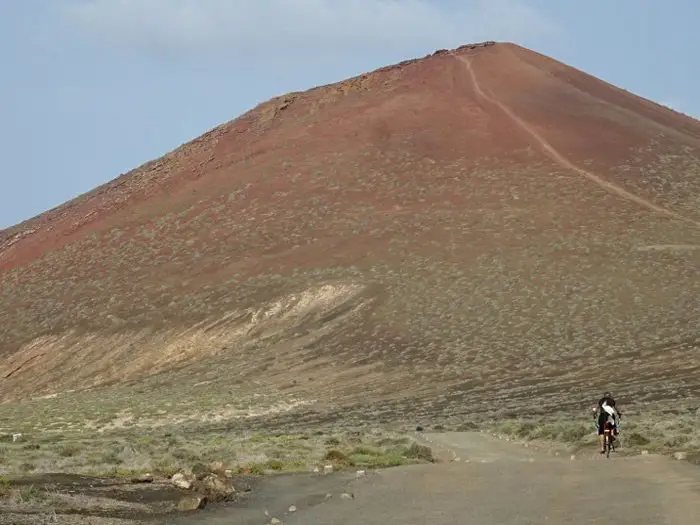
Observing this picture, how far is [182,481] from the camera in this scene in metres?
16.1

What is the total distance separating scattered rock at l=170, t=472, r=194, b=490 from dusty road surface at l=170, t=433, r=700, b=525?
106 cm

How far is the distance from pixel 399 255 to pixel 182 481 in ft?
129

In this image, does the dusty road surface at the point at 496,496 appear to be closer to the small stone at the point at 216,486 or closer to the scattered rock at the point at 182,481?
the small stone at the point at 216,486

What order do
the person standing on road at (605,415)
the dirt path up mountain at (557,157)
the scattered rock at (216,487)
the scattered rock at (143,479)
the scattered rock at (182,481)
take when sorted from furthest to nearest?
1. the dirt path up mountain at (557,157)
2. the person standing on road at (605,415)
3. the scattered rock at (143,479)
4. the scattered rock at (182,481)
5. the scattered rock at (216,487)

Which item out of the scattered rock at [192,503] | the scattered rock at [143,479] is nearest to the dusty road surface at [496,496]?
the scattered rock at [192,503]

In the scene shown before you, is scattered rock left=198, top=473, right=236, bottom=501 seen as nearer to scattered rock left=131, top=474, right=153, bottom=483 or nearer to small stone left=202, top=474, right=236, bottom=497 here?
small stone left=202, top=474, right=236, bottom=497

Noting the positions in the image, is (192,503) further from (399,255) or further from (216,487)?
(399,255)

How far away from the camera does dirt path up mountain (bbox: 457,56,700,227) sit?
58112 mm

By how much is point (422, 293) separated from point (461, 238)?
21.5 feet

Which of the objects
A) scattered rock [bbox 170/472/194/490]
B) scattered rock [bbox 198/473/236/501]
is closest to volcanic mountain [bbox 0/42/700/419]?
scattered rock [bbox 170/472/194/490]

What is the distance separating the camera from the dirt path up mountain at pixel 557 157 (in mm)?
58112

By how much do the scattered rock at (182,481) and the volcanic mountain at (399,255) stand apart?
1804cm

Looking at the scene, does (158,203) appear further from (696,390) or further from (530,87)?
Result: (696,390)

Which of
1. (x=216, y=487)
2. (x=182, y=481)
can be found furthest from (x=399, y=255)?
(x=216, y=487)
